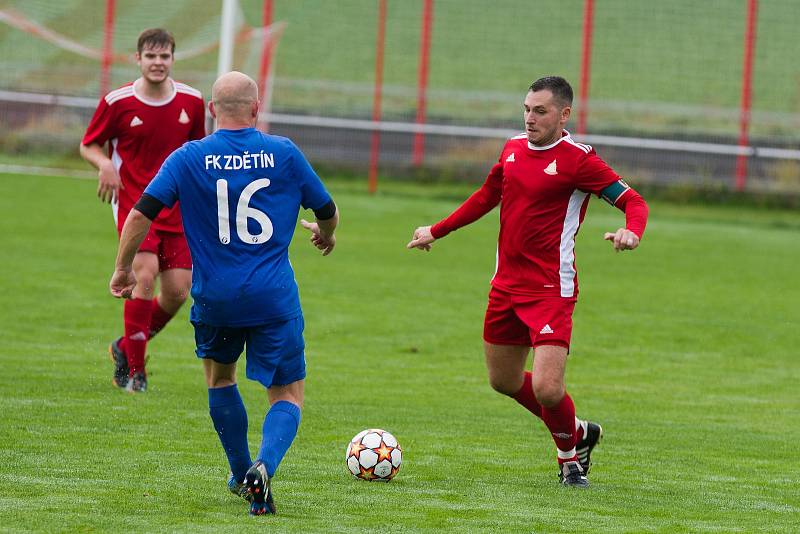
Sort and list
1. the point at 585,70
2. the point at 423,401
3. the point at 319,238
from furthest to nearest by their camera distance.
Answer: the point at 585,70
the point at 423,401
the point at 319,238

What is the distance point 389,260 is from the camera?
A: 55.3ft

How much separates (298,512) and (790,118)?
19579 millimetres

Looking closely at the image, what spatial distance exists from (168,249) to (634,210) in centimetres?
350

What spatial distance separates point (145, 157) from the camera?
9.08 m

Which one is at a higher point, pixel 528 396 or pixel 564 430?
pixel 528 396

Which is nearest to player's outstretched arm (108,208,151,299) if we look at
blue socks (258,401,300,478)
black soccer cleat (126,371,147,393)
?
blue socks (258,401,300,478)

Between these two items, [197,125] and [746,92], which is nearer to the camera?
[197,125]

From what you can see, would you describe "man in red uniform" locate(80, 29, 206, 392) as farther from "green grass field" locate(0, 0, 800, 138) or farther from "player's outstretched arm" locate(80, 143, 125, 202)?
"green grass field" locate(0, 0, 800, 138)

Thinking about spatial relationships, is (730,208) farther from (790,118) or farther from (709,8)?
(709,8)

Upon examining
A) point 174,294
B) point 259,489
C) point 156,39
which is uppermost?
point 156,39

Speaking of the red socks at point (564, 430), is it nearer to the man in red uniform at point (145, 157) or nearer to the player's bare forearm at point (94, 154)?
the man in red uniform at point (145, 157)

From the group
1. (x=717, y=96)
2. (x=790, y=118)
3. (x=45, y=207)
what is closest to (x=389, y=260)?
(x=45, y=207)

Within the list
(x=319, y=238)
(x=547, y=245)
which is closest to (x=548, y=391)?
(x=547, y=245)

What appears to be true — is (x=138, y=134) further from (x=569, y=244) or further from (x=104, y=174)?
(x=569, y=244)
